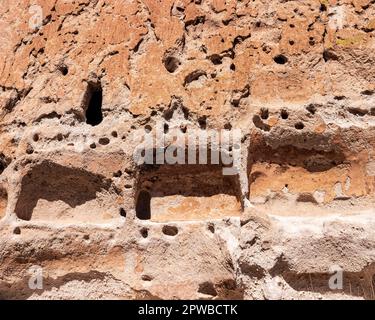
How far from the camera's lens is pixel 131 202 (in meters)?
3.52

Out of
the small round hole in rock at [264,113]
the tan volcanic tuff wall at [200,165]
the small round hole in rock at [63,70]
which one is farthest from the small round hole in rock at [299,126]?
the small round hole in rock at [63,70]

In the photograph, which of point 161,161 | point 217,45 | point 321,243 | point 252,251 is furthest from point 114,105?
point 321,243

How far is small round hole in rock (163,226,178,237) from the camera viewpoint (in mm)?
3393

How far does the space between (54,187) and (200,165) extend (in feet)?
3.40

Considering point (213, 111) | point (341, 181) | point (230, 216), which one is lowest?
point (230, 216)

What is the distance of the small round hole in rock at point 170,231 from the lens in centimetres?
339

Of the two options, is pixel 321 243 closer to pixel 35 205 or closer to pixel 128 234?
pixel 128 234

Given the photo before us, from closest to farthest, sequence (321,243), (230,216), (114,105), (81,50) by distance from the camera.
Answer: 1. (321,243)
2. (230,216)
3. (114,105)
4. (81,50)

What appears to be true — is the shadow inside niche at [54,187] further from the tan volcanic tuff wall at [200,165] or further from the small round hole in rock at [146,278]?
the small round hole in rock at [146,278]

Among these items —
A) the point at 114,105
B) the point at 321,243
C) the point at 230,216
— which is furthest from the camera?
the point at 114,105

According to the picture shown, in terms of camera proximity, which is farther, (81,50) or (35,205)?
(81,50)

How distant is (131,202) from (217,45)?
4.04 ft

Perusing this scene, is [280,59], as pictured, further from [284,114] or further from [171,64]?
[171,64]

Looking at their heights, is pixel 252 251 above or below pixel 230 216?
below
